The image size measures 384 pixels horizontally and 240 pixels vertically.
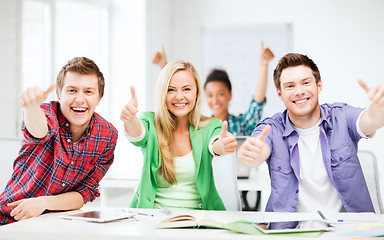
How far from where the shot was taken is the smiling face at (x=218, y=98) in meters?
3.16

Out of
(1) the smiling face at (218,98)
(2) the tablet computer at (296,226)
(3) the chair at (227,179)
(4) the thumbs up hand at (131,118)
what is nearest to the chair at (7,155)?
(4) the thumbs up hand at (131,118)

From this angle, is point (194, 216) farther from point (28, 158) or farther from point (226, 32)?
point (226, 32)

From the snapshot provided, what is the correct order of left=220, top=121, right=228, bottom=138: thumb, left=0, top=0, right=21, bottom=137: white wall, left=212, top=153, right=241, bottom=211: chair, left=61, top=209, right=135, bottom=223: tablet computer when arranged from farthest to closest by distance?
left=0, top=0, right=21, bottom=137: white wall → left=212, top=153, right=241, bottom=211: chair → left=220, top=121, right=228, bottom=138: thumb → left=61, top=209, right=135, bottom=223: tablet computer

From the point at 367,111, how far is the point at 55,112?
120 centimetres

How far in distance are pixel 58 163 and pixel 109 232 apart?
0.57 m

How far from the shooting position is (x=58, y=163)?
1.67 meters

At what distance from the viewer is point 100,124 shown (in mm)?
1797

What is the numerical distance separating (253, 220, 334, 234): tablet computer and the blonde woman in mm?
452

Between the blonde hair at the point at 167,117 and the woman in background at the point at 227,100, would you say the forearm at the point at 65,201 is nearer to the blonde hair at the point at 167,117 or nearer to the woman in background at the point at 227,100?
the blonde hair at the point at 167,117

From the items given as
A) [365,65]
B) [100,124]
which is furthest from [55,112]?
[365,65]

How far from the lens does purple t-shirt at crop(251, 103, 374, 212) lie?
5.57ft

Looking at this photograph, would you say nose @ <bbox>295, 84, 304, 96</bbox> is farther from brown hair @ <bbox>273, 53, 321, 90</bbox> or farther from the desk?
the desk

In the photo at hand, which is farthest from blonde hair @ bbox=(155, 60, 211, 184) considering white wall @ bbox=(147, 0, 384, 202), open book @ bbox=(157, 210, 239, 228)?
white wall @ bbox=(147, 0, 384, 202)

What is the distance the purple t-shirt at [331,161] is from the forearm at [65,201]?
2.42 feet
